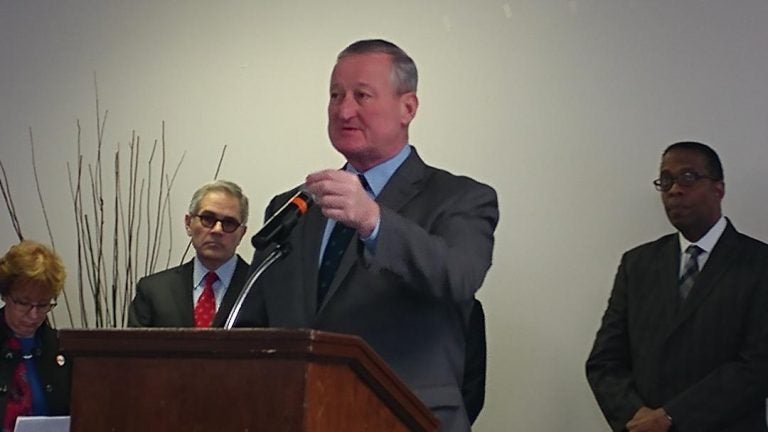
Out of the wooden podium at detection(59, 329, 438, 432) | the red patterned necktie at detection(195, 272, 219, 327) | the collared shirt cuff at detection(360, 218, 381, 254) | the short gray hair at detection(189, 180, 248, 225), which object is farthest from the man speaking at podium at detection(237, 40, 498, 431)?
the short gray hair at detection(189, 180, 248, 225)

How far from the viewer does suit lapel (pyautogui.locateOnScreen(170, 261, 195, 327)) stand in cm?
404

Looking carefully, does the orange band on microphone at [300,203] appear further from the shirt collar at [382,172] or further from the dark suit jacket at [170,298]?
the dark suit jacket at [170,298]

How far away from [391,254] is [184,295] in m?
2.28

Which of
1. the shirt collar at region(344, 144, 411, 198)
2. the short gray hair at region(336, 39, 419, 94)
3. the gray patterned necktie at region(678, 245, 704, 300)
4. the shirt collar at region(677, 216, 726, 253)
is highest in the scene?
the short gray hair at region(336, 39, 419, 94)

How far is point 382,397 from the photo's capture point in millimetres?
1768

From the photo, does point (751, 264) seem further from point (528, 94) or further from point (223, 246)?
point (223, 246)

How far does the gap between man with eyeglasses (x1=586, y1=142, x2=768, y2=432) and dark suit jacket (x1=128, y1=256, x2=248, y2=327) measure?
48.8 inches

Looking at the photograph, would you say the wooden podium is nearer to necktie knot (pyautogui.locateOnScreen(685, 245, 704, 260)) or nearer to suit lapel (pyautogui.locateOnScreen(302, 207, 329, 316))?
suit lapel (pyautogui.locateOnScreen(302, 207, 329, 316))

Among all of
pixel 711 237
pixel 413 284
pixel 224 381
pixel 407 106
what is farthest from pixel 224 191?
pixel 224 381

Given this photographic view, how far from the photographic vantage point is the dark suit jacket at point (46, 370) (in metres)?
3.92

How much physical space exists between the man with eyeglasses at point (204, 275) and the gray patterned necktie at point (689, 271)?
1469 millimetres

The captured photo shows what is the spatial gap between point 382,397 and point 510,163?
2.72 metres

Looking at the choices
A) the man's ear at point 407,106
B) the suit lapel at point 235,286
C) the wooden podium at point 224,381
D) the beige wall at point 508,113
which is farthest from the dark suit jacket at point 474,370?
the wooden podium at point 224,381

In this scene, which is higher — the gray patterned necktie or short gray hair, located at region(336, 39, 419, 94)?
short gray hair, located at region(336, 39, 419, 94)
